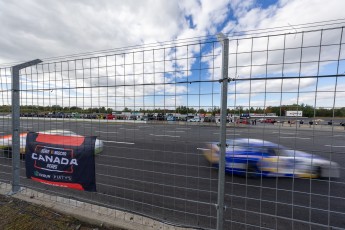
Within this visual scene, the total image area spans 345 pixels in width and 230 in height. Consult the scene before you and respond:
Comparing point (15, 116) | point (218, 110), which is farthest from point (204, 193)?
point (15, 116)

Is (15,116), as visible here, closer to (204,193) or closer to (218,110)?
(218,110)

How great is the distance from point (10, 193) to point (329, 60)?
536 cm

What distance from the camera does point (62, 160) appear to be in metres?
3.14

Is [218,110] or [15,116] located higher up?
[218,110]

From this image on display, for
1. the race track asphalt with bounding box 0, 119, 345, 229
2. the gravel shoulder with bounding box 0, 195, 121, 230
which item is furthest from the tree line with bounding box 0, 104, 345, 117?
the gravel shoulder with bounding box 0, 195, 121, 230

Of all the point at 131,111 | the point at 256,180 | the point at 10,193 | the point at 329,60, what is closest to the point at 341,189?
the point at 256,180

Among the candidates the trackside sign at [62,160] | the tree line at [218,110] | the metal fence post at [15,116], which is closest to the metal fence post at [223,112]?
the tree line at [218,110]

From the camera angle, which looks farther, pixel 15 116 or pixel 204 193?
pixel 204 193

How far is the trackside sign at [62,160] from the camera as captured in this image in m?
3.01

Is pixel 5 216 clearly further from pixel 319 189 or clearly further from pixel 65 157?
pixel 319 189

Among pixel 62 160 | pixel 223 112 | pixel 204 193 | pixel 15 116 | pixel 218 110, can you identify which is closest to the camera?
pixel 223 112

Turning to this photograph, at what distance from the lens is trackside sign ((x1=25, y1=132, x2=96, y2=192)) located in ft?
9.87

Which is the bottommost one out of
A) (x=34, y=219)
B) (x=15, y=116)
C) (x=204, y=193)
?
(x=204, y=193)

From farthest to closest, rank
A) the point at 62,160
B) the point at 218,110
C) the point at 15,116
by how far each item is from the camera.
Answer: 1. the point at 15,116
2. the point at 62,160
3. the point at 218,110
